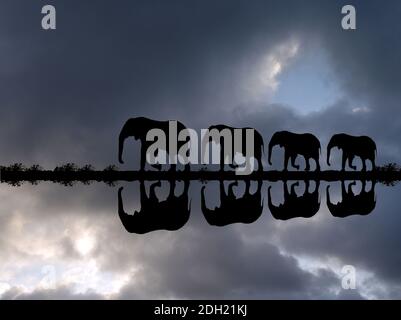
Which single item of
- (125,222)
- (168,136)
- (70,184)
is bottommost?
(125,222)

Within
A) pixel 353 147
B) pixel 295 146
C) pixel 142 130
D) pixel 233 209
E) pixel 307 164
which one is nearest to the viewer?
pixel 233 209

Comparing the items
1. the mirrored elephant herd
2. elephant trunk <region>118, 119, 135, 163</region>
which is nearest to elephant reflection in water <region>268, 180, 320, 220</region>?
the mirrored elephant herd

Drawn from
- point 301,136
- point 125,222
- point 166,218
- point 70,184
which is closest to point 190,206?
point 166,218

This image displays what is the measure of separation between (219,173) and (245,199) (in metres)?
0.64

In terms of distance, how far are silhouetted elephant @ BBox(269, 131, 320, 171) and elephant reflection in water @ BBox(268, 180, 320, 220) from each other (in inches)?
32.2

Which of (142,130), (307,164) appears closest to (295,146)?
(307,164)

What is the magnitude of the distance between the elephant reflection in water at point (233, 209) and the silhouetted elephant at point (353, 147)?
227cm

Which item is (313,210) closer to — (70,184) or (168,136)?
(168,136)

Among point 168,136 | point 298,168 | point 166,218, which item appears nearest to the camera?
point 166,218

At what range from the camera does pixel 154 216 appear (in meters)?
8.95

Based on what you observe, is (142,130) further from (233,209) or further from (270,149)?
(270,149)

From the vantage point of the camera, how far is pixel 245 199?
9477 mm

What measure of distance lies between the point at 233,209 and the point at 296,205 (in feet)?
4.01

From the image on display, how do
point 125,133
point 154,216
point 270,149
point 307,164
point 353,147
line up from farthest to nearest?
point 353,147
point 307,164
point 270,149
point 125,133
point 154,216
